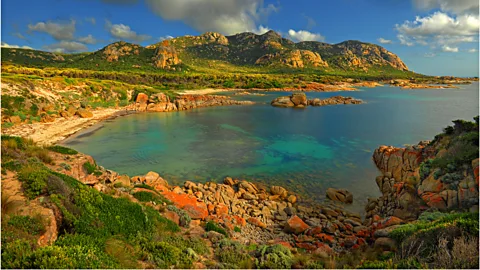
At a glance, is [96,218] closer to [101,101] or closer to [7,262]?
[7,262]

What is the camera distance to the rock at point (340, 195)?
1925 centimetres

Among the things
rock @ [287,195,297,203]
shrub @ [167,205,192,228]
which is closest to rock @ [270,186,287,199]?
rock @ [287,195,297,203]

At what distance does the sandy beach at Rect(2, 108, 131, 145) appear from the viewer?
32.3 m

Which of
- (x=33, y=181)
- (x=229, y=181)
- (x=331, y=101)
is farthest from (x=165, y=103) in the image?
(x=33, y=181)

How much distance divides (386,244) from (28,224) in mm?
12113

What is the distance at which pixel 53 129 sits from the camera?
37.2 m

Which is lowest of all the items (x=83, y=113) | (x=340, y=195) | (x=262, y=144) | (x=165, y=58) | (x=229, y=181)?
(x=340, y=195)

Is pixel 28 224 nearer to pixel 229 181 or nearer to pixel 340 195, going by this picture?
pixel 229 181

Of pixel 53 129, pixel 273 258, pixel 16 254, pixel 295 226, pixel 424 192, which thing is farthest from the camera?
pixel 53 129

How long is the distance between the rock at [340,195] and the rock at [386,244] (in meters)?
8.96

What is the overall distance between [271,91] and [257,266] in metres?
114

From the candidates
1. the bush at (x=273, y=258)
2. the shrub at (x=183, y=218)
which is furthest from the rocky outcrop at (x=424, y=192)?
the shrub at (x=183, y=218)

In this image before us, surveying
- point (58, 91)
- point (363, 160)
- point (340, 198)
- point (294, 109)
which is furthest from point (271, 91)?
point (340, 198)

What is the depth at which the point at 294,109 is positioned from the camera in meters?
70.9
